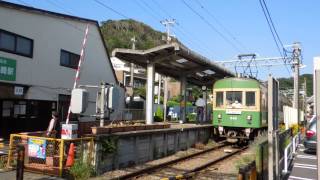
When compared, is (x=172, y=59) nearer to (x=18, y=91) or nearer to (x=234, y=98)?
(x=234, y=98)

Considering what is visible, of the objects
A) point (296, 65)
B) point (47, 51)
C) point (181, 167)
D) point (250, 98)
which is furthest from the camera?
point (296, 65)

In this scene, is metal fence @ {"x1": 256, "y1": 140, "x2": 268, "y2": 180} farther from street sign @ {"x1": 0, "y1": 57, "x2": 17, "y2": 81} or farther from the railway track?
street sign @ {"x1": 0, "y1": 57, "x2": 17, "y2": 81}

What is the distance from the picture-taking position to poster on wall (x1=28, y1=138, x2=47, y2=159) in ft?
36.6

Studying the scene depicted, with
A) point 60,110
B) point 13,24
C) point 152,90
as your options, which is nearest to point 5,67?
point 13,24

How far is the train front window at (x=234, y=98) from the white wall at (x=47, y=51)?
8357 millimetres

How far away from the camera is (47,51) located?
68.4 ft

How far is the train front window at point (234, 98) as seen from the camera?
64.4 feet

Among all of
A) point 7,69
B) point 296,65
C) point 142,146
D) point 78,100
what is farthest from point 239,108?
point 296,65

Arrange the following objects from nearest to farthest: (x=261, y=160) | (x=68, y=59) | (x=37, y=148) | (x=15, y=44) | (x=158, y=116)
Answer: (x=261, y=160) < (x=37, y=148) < (x=15, y=44) < (x=68, y=59) < (x=158, y=116)

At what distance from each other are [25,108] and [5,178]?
10.2m

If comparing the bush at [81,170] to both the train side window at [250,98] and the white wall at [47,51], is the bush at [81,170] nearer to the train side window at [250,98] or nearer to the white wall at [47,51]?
the white wall at [47,51]

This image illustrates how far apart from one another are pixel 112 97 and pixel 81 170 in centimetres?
202

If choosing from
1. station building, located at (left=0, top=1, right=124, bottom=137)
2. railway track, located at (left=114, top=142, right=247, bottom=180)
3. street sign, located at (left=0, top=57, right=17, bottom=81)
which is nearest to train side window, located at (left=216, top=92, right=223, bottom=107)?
railway track, located at (left=114, top=142, right=247, bottom=180)

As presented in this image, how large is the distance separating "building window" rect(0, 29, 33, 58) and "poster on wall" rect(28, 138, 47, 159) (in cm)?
766
